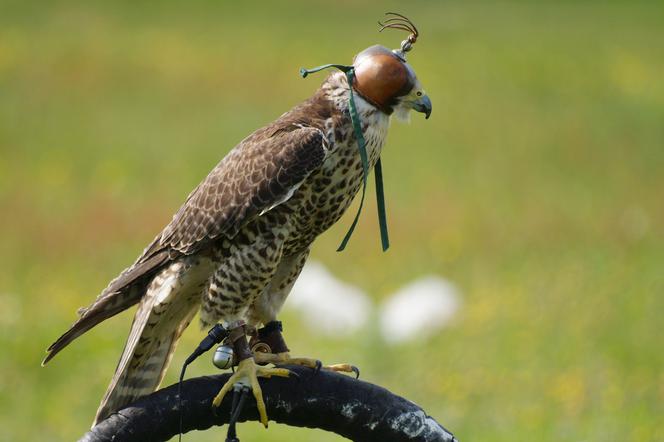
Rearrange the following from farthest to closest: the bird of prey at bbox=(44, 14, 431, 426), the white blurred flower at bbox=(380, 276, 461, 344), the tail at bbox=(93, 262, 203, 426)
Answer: the white blurred flower at bbox=(380, 276, 461, 344) → the tail at bbox=(93, 262, 203, 426) → the bird of prey at bbox=(44, 14, 431, 426)

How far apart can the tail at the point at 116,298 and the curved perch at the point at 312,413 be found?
424mm

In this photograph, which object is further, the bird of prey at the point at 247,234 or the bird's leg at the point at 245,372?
the bird of prey at the point at 247,234

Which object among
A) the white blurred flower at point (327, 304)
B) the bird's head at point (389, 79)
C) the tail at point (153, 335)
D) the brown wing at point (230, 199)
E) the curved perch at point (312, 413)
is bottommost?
the curved perch at point (312, 413)

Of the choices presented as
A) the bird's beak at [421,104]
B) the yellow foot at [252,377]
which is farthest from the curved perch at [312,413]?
the bird's beak at [421,104]

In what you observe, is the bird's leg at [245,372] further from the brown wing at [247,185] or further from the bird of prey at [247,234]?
the brown wing at [247,185]

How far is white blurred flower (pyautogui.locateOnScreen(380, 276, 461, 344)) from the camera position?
8.39 metres

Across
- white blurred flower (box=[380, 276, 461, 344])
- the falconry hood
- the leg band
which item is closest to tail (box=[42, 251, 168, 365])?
the leg band

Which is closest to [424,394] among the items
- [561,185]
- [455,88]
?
[561,185]

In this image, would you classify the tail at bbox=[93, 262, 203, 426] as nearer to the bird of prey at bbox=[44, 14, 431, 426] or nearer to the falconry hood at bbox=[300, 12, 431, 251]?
the bird of prey at bbox=[44, 14, 431, 426]

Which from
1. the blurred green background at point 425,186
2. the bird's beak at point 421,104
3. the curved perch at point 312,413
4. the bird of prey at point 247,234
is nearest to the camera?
the curved perch at point 312,413

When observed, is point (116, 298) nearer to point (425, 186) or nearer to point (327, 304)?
point (327, 304)

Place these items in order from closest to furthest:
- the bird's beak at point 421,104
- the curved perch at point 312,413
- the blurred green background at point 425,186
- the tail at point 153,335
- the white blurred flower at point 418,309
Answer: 1. the curved perch at point 312,413
2. the bird's beak at point 421,104
3. the tail at point 153,335
4. the blurred green background at point 425,186
5. the white blurred flower at point 418,309

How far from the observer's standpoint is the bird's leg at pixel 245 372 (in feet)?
9.55

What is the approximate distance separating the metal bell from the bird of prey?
0.15 feet
